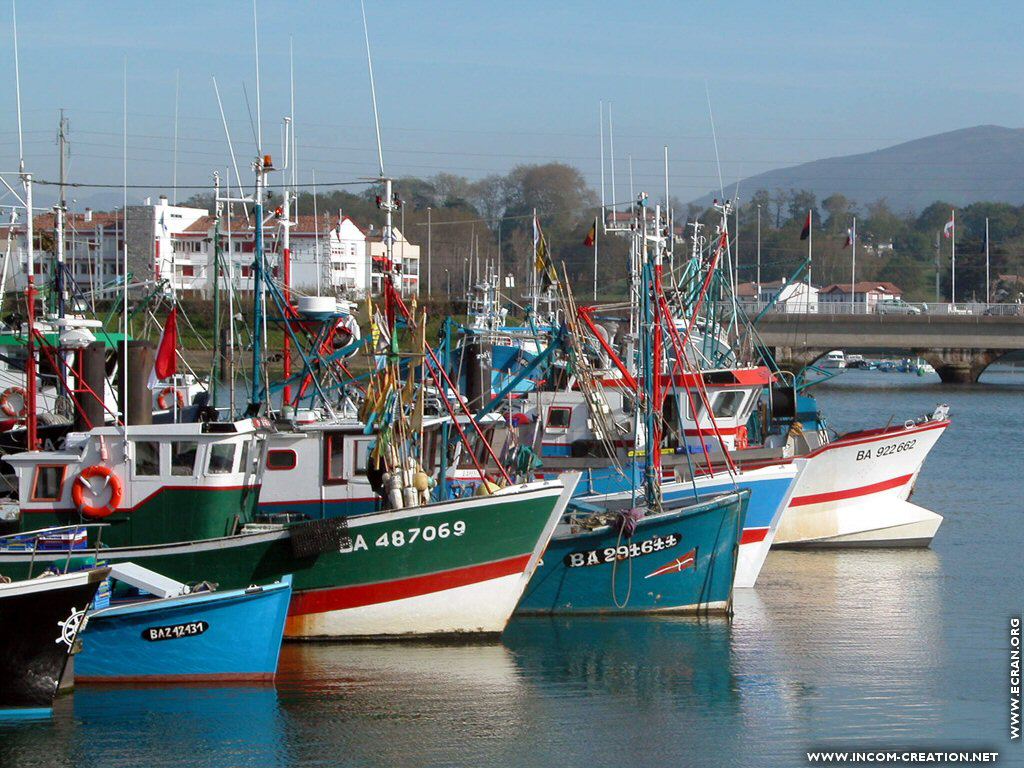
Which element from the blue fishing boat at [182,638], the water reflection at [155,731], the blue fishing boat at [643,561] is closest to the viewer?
the water reflection at [155,731]

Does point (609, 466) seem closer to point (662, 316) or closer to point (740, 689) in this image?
point (662, 316)

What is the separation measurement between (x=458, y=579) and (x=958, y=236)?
15078cm

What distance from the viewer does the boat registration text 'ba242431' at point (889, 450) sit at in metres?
27.7

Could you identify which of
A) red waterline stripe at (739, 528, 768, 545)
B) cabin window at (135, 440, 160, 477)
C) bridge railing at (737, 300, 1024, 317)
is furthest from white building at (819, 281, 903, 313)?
cabin window at (135, 440, 160, 477)

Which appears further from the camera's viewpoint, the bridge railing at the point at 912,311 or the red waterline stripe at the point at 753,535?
the bridge railing at the point at 912,311

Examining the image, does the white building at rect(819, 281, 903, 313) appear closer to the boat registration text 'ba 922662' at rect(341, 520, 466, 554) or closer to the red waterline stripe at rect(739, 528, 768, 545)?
the red waterline stripe at rect(739, 528, 768, 545)

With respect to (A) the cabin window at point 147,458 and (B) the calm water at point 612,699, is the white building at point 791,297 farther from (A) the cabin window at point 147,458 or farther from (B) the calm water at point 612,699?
(A) the cabin window at point 147,458

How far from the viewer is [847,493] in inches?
1103

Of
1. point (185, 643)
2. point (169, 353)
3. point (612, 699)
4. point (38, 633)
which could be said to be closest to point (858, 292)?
point (169, 353)

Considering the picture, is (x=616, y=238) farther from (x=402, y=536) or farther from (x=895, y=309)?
(x=402, y=536)

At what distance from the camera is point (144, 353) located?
71.3 feet

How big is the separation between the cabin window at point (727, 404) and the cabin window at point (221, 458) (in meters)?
12.0

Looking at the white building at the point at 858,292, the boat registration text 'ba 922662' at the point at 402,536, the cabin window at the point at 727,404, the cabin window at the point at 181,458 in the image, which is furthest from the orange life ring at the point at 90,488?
the white building at the point at 858,292

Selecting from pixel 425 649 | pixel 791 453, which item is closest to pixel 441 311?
pixel 791 453
